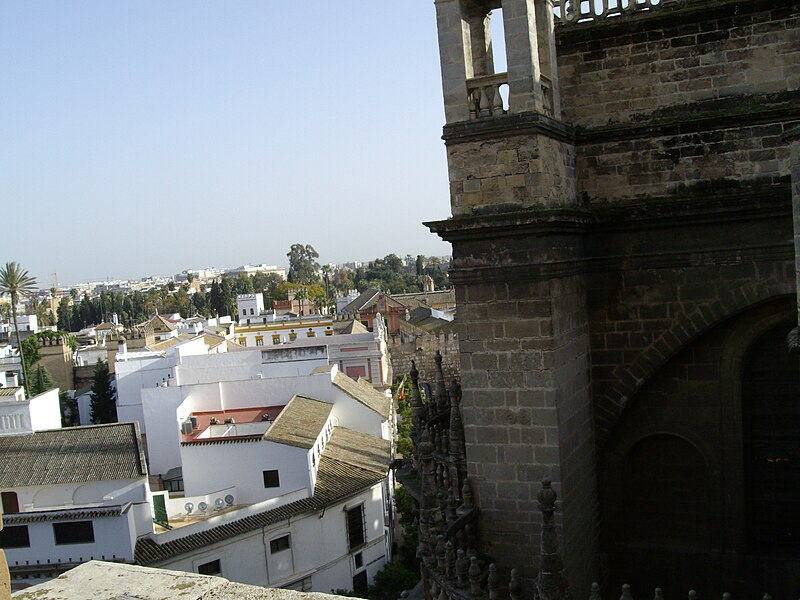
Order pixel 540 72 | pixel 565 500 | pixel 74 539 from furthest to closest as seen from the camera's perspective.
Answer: pixel 74 539
pixel 540 72
pixel 565 500

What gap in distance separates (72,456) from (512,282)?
16.1 meters

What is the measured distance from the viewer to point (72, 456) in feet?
64.7

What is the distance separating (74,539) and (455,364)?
1178 inches

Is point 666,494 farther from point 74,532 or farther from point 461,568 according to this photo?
point 74,532

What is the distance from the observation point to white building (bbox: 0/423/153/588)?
17.0 m

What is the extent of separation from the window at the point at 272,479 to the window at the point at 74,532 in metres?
4.25

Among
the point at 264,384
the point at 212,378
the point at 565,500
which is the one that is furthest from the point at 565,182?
the point at 212,378

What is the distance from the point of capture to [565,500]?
665cm

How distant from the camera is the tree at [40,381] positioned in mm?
49062

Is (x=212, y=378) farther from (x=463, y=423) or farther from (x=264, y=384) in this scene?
(x=463, y=423)

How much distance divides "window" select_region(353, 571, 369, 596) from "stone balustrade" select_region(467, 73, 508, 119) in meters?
15.7

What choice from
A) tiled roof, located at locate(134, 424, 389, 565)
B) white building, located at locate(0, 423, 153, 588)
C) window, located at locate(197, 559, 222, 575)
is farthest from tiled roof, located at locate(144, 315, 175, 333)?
window, located at locate(197, 559, 222, 575)

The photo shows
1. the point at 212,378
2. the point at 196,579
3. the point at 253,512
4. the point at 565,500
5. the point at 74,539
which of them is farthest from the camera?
the point at 212,378

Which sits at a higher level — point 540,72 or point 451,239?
point 540,72
